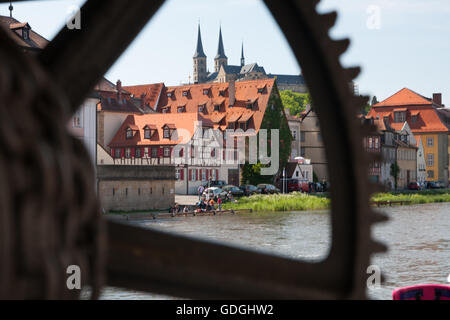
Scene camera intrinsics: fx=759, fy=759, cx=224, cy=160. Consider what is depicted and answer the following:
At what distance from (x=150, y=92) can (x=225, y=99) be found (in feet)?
32.4

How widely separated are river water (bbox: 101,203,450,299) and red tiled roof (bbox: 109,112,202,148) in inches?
509

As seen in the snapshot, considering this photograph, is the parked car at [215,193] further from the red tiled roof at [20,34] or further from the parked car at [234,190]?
the red tiled roof at [20,34]

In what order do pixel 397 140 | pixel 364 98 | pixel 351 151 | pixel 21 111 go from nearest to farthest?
pixel 21 111 < pixel 351 151 < pixel 364 98 < pixel 397 140

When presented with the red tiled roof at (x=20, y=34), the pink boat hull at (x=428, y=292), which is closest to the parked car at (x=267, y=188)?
the red tiled roof at (x=20, y=34)

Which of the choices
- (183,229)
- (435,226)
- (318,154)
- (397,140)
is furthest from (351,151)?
(397,140)

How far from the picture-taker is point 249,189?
186ft

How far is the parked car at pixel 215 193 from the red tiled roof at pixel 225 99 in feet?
46.0

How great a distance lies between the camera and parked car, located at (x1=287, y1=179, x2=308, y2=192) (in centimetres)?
6244

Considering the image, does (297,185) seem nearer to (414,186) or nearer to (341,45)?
(414,186)

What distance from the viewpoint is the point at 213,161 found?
5919 centimetres

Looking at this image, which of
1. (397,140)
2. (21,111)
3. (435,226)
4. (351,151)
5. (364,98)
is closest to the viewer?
(21,111)

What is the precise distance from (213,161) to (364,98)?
5740 cm

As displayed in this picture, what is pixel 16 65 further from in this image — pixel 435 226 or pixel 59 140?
pixel 435 226
